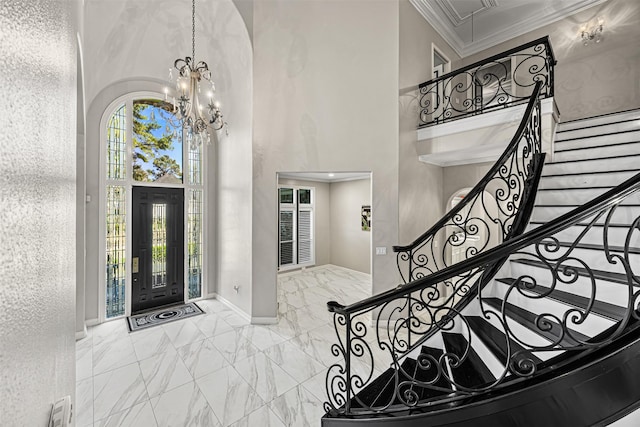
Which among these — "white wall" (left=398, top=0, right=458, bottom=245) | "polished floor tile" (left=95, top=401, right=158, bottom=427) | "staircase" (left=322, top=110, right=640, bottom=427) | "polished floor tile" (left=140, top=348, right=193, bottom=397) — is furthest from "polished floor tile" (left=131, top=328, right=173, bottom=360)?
"white wall" (left=398, top=0, right=458, bottom=245)

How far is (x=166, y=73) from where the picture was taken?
180 inches

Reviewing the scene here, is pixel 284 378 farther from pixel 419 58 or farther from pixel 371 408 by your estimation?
pixel 419 58

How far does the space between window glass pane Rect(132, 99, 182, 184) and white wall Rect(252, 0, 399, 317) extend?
77.2 inches

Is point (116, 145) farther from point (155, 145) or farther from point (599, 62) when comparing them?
point (599, 62)

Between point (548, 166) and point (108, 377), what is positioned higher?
point (548, 166)

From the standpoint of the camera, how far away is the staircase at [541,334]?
1208 millimetres

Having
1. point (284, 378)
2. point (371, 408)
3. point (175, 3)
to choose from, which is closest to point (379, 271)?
point (284, 378)

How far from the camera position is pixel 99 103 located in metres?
4.27

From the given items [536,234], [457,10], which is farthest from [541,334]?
[457,10]

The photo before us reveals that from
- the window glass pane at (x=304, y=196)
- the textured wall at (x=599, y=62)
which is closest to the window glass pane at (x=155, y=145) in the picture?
the window glass pane at (x=304, y=196)

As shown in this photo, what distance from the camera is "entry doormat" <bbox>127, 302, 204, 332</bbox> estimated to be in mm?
4152

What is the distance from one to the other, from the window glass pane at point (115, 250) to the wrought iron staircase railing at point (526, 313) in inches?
170

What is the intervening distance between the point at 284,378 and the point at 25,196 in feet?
9.72

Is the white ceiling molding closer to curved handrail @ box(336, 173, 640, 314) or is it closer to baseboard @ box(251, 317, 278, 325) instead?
curved handrail @ box(336, 173, 640, 314)
